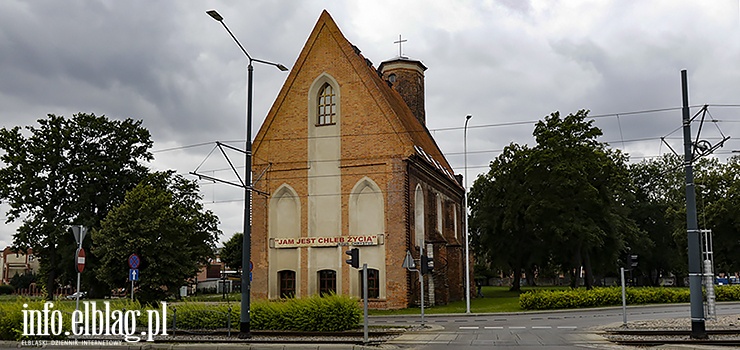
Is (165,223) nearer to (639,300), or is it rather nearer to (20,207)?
(20,207)

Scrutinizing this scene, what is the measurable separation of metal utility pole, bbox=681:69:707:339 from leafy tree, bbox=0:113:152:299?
42472mm

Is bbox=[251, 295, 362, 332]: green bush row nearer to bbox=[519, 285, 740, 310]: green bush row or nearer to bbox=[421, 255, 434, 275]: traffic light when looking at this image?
bbox=[421, 255, 434, 275]: traffic light

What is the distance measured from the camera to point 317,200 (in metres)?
38.0

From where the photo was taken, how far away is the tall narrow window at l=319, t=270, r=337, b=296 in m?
37.1

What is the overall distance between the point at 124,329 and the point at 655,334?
15861mm

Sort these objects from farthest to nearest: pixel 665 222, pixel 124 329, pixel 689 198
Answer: pixel 665 222 < pixel 124 329 < pixel 689 198

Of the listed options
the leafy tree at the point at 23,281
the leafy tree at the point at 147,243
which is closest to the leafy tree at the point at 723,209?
the leafy tree at the point at 147,243

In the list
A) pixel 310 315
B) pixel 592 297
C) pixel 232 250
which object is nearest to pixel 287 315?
pixel 310 315

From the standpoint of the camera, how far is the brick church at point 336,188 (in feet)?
119

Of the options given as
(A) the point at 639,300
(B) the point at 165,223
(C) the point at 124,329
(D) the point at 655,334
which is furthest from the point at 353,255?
(A) the point at 639,300

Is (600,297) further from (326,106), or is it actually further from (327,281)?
(326,106)

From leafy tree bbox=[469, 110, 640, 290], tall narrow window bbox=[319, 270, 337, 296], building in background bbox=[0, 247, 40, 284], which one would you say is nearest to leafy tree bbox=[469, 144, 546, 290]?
leafy tree bbox=[469, 110, 640, 290]

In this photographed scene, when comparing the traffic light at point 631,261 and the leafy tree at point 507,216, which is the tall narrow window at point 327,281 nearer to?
the leafy tree at point 507,216

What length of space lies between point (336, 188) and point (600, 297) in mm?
15278
